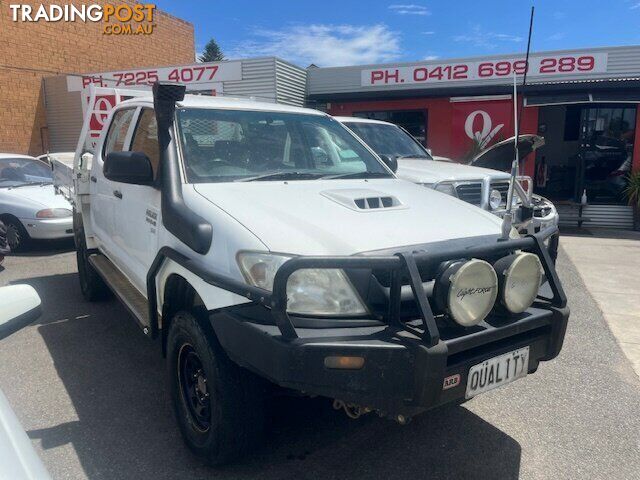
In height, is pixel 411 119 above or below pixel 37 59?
below

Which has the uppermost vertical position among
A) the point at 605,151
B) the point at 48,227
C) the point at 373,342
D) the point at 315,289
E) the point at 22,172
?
the point at 605,151

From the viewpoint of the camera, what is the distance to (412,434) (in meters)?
3.10

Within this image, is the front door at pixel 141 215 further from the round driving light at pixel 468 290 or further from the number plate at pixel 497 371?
the number plate at pixel 497 371

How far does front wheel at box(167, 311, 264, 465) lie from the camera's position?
8.13 ft

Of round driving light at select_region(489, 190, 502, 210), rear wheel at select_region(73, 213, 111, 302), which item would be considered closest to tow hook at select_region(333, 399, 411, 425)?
rear wheel at select_region(73, 213, 111, 302)

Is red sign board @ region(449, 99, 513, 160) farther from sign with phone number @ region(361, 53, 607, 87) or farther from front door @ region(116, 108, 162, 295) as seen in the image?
front door @ region(116, 108, 162, 295)

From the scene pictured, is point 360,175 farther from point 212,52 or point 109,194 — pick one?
point 212,52

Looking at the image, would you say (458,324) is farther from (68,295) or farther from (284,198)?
(68,295)

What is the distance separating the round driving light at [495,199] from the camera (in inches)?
248

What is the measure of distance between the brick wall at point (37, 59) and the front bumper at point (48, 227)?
31.3 ft

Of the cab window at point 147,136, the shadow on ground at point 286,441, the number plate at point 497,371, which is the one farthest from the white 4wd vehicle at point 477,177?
the number plate at point 497,371

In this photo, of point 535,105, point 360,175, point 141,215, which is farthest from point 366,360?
point 535,105

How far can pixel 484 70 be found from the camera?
12.7 metres

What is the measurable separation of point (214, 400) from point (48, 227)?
252 inches
